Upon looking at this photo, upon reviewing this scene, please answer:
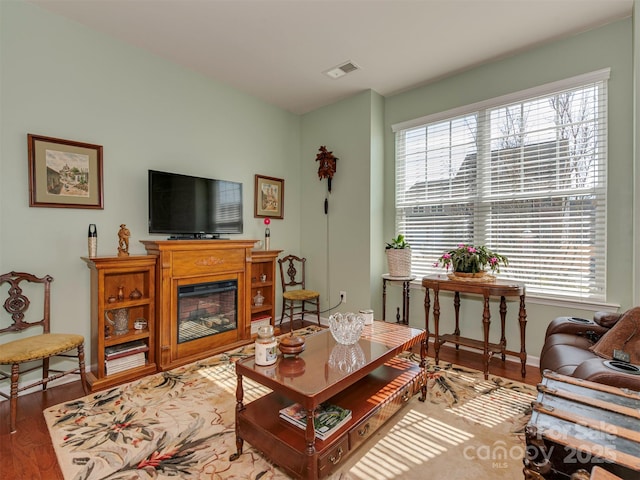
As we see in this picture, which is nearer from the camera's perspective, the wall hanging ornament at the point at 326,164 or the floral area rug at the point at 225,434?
the floral area rug at the point at 225,434

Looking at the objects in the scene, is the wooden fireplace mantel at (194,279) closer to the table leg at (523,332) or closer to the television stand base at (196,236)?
the television stand base at (196,236)

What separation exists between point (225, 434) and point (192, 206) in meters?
2.13

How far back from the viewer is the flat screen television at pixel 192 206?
295 centimetres

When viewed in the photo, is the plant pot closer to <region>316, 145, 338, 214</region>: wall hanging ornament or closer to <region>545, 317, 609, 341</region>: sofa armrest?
<region>316, 145, 338, 214</region>: wall hanging ornament

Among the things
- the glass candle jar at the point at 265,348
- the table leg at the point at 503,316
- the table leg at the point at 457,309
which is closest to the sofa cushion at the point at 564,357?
the table leg at the point at 503,316

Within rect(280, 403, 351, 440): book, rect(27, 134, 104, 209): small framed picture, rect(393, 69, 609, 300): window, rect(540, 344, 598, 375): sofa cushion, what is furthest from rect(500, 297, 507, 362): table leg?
rect(27, 134, 104, 209): small framed picture

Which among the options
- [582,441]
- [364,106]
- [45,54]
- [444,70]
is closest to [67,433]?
[582,441]

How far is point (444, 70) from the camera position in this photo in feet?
11.0

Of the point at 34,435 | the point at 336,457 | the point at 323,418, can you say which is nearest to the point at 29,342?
the point at 34,435

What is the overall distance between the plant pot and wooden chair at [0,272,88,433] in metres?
2.89

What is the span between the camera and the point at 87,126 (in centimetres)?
268

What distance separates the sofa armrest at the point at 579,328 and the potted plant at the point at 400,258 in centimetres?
142

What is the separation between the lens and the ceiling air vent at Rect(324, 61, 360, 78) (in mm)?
3223

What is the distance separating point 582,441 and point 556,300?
2.16 metres
